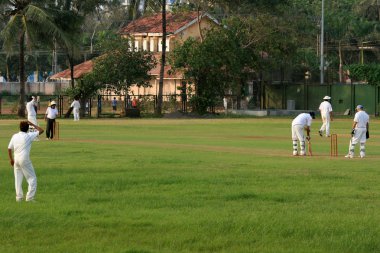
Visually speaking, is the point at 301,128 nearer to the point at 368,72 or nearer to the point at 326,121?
the point at 326,121

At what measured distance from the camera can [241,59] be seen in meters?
75.6

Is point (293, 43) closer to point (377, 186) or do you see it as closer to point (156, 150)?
point (156, 150)

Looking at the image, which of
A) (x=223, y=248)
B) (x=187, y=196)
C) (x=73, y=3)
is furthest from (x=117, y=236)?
(x=73, y=3)

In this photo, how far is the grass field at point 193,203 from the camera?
44.6 ft

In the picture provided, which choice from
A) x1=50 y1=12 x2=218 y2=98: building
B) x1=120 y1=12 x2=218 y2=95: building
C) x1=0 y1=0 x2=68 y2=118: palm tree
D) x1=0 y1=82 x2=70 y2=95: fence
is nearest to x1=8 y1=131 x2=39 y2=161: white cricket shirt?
x1=0 y1=0 x2=68 y2=118: palm tree

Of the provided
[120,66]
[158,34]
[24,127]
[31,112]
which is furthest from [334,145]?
[158,34]

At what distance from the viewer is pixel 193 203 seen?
1762 cm

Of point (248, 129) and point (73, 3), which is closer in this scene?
point (248, 129)

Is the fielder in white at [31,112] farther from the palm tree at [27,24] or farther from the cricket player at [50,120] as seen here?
the palm tree at [27,24]

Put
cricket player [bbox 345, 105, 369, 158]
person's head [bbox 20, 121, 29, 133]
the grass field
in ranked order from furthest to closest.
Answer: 1. cricket player [bbox 345, 105, 369, 158]
2. person's head [bbox 20, 121, 29, 133]
3. the grass field

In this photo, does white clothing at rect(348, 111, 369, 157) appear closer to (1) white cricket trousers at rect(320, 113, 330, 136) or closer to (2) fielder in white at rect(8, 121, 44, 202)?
(1) white cricket trousers at rect(320, 113, 330, 136)

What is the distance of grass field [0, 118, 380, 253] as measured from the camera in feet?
44.6

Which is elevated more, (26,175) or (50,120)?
(50,120)

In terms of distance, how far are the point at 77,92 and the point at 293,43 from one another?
17.5 meters
